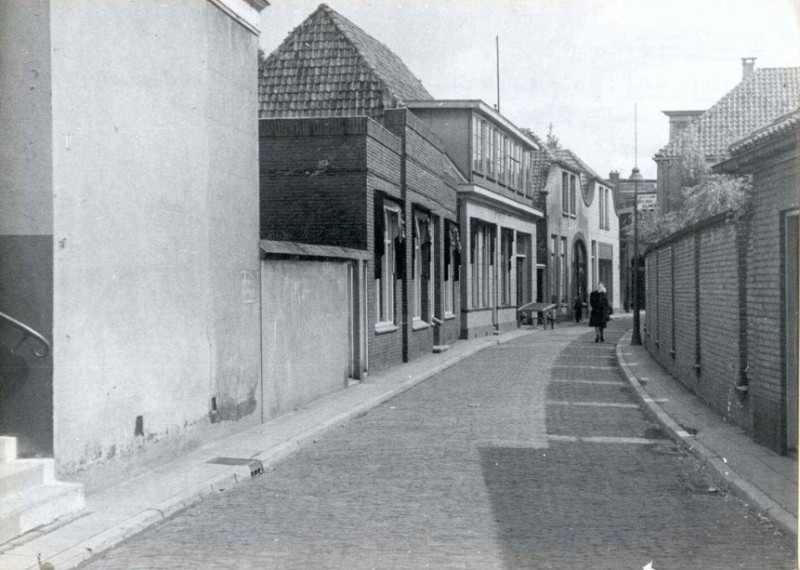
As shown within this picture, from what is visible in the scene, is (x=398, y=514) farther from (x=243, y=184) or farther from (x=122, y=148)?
(x=243, y=184)

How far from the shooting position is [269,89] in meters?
23.5

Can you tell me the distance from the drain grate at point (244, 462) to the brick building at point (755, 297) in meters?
5.08

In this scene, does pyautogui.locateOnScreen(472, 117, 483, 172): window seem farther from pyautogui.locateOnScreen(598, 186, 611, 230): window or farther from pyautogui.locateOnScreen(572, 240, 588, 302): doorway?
pyautogui.locateOnScreen(598, 186, 611, 230): window

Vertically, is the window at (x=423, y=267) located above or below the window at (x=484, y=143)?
below

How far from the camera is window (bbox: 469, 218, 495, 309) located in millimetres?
29875

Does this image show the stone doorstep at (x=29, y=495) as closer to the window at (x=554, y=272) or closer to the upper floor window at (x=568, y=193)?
the window at (x=554, y=272)

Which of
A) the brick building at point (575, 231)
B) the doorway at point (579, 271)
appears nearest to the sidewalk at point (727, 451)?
the brick building at point (575, 231)

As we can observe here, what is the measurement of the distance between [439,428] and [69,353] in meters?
5.45

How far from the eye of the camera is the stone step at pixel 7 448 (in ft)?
23.0

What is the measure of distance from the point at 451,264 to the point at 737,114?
13960 mm

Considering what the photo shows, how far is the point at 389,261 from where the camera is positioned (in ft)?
64.5

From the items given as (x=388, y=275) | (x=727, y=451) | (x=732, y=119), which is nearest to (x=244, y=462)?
(x=727, y=451)

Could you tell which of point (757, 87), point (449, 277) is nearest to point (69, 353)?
point (449, 277)

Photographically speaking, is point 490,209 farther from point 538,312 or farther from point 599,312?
point 538,312
